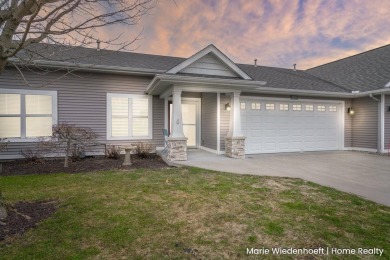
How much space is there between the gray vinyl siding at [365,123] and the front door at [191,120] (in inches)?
332

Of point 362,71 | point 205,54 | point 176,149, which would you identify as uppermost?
point 362,71

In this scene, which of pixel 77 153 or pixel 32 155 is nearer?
pixel 32 155

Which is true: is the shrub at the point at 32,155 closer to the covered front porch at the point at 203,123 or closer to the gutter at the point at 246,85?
the covered front porch at the point at 203,123

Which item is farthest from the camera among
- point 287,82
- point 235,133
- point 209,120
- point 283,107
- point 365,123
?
point 287,82

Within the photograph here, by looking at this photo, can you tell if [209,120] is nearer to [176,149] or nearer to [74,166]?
[176,149]

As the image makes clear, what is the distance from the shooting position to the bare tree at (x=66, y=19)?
2984 millimetres

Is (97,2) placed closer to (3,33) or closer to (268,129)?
(3,33)

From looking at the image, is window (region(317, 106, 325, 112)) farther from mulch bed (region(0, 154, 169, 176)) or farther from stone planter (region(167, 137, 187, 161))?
mulch bed (region(0, 154, 169, 176))

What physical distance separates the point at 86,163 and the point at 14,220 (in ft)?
15.4

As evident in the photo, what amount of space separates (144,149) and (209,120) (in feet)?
10.6

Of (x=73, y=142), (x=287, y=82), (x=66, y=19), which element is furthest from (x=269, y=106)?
(x=66, y=19)

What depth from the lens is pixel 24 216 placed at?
3430 mm

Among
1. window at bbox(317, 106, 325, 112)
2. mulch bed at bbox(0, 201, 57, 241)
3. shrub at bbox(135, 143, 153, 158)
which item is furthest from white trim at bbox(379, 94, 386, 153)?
mulch bed at bbox(0, 201, 57, 241)

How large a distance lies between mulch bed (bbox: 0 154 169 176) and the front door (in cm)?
301
